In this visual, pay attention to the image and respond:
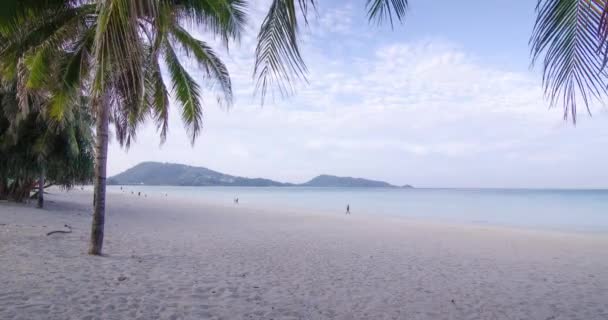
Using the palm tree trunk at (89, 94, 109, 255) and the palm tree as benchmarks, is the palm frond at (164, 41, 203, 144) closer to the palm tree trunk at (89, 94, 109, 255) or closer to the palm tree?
the palm tree

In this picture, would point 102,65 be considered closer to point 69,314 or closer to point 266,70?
point 266,70

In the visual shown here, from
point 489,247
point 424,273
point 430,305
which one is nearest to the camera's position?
point 430,305

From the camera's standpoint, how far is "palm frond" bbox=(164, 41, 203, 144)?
8.30m

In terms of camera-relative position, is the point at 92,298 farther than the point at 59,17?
No

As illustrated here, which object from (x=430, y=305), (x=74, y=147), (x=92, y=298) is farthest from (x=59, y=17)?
(x=74, y=147)

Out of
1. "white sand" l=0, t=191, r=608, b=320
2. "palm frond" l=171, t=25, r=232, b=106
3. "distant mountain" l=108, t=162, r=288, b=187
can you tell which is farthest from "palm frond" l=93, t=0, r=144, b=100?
"distant mountain" l=108, t=162, r=288, b=187

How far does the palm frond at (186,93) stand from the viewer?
8.30 metres

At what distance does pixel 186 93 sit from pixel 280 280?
4.55 meters

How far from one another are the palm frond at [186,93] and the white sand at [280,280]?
2.83m

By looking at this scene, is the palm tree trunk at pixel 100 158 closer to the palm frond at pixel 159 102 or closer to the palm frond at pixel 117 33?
the palm frond at pixel 159 102

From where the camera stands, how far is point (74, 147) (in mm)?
14086

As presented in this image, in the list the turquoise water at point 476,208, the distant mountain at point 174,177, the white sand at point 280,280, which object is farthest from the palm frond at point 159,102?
the distant mountain at point 174,177

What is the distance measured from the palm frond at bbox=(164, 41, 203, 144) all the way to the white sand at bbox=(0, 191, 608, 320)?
2.83m

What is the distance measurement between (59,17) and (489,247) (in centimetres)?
1204
